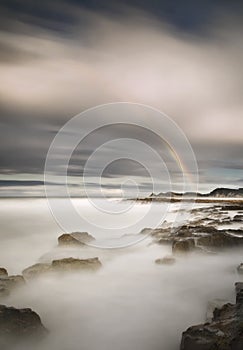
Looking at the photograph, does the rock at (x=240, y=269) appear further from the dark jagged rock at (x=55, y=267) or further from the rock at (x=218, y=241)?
the dark jagged rock at (x=55, y=267)

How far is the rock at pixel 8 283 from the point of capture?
1094 centimetres

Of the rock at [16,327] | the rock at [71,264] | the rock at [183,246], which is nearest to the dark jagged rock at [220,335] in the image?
the rock at [16,327]

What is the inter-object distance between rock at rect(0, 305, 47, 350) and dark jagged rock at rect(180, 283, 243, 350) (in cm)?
416

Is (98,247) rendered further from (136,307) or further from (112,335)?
(112,335)

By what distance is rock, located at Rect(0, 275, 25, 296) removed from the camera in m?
10.9

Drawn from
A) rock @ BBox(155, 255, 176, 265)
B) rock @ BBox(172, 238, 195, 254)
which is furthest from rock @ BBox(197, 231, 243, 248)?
rock @ BBox(155, 255, 176, 265)

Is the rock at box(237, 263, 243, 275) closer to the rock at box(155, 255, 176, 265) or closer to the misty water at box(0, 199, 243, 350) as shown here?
the misty water at box(0, 199, 243, 350)

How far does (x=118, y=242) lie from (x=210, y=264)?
35.9 ft

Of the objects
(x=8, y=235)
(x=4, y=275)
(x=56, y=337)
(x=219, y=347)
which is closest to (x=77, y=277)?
(x=4, y=275)

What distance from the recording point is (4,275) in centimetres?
1270

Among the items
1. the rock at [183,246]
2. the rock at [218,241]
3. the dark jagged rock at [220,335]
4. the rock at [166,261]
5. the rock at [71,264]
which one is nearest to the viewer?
the dark jagged rock at [220,335]

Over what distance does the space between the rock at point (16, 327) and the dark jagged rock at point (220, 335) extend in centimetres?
416

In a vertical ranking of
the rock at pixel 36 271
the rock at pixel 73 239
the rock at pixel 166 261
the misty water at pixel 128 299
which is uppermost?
the rock at pixel 73 239

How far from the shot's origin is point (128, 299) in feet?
39.5
